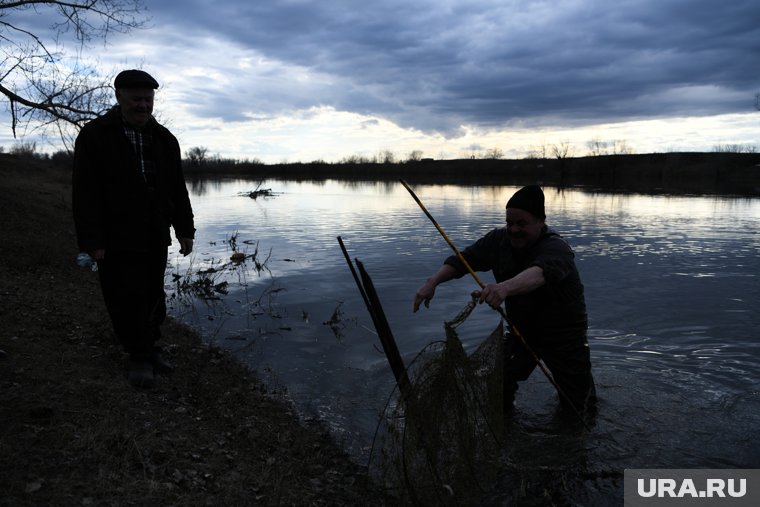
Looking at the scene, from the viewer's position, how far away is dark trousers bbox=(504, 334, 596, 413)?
174 inches

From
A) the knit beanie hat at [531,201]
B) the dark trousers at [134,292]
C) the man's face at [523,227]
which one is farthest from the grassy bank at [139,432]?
the knit beanie hat at [531,201]

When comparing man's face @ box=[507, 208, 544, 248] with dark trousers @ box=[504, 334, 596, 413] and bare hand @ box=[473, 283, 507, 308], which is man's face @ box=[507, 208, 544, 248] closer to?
bare hand @ box=[473, 283, 507, 308]

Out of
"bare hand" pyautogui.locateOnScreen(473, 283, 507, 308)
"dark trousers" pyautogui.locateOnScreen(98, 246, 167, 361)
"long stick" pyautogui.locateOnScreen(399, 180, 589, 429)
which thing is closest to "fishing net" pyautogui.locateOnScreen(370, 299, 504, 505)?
"bare hand" pyautogui.locateOnScreen(473, 283, 507, 308)

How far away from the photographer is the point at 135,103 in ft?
14.1

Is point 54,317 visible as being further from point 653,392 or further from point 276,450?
point 653,392

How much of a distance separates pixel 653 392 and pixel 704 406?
504 mm

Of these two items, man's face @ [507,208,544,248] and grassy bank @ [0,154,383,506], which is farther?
man's face @ [507,208,544,248]

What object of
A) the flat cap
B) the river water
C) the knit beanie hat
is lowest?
the river water

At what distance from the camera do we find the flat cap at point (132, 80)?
4.15m

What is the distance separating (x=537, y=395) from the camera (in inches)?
228

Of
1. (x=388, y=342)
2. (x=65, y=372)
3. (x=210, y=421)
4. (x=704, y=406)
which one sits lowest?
(x=704, y=406)

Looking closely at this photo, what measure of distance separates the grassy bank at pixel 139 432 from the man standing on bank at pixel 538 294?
5.22ft

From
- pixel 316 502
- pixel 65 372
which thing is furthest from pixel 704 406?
pixel 65 372

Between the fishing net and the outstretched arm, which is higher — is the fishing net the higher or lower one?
the lower one
